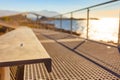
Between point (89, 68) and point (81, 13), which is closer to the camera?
point (89, 68)

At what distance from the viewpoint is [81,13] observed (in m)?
6.46

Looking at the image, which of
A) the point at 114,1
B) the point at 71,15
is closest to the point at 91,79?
the point at 114,1

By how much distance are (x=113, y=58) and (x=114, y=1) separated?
157cm

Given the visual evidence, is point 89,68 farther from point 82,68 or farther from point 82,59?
point 82,59

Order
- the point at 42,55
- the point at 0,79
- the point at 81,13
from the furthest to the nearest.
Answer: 1. the point at 81,13
2. the point at 0,79
3. the point at 42,55

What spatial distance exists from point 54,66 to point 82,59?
599 millimetres

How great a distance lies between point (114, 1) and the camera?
13.3ft

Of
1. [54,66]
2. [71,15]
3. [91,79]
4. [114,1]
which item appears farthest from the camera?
[71,15]

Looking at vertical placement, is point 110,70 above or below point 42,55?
below

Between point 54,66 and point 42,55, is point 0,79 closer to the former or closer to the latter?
point 42,55

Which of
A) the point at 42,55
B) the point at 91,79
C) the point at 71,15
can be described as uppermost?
the point at 71,15

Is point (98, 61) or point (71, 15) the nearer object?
point (98, 61)

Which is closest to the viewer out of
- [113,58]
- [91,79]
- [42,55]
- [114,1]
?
[42,55]

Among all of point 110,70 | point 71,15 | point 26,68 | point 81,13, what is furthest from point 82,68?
point 71,15
